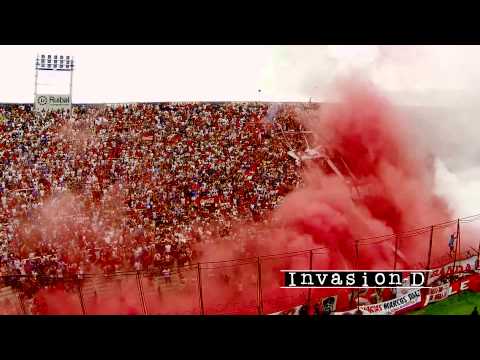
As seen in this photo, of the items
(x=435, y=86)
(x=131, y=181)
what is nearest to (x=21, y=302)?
(x=131, y=181)

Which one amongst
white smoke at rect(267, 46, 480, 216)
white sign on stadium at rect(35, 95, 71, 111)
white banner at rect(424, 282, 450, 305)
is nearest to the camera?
white smoke at rect(267, 46, 480, 216)

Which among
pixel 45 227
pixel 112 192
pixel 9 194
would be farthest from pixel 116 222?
pixel 9 194

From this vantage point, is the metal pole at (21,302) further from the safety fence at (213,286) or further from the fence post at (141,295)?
the fence post at (141,295)

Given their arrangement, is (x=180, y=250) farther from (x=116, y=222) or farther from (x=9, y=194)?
(x=9, y=194)

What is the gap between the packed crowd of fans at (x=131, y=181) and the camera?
23.6 feet

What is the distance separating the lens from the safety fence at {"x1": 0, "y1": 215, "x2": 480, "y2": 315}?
23.3ft

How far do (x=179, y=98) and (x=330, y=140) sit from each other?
172 cm

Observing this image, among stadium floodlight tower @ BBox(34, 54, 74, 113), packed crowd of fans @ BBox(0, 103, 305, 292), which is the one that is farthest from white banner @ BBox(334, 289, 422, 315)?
stadium floodlight tower @ BBox(34, 54, 74, 113)

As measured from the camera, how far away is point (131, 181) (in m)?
7.27

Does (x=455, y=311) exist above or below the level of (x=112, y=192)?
below

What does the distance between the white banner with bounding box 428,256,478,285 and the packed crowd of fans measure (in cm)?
181

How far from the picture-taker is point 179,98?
729cm

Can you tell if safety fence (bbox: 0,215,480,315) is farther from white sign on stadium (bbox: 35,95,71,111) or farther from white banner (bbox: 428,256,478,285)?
white sign on stadium (bbox: 35,95,71,111)
